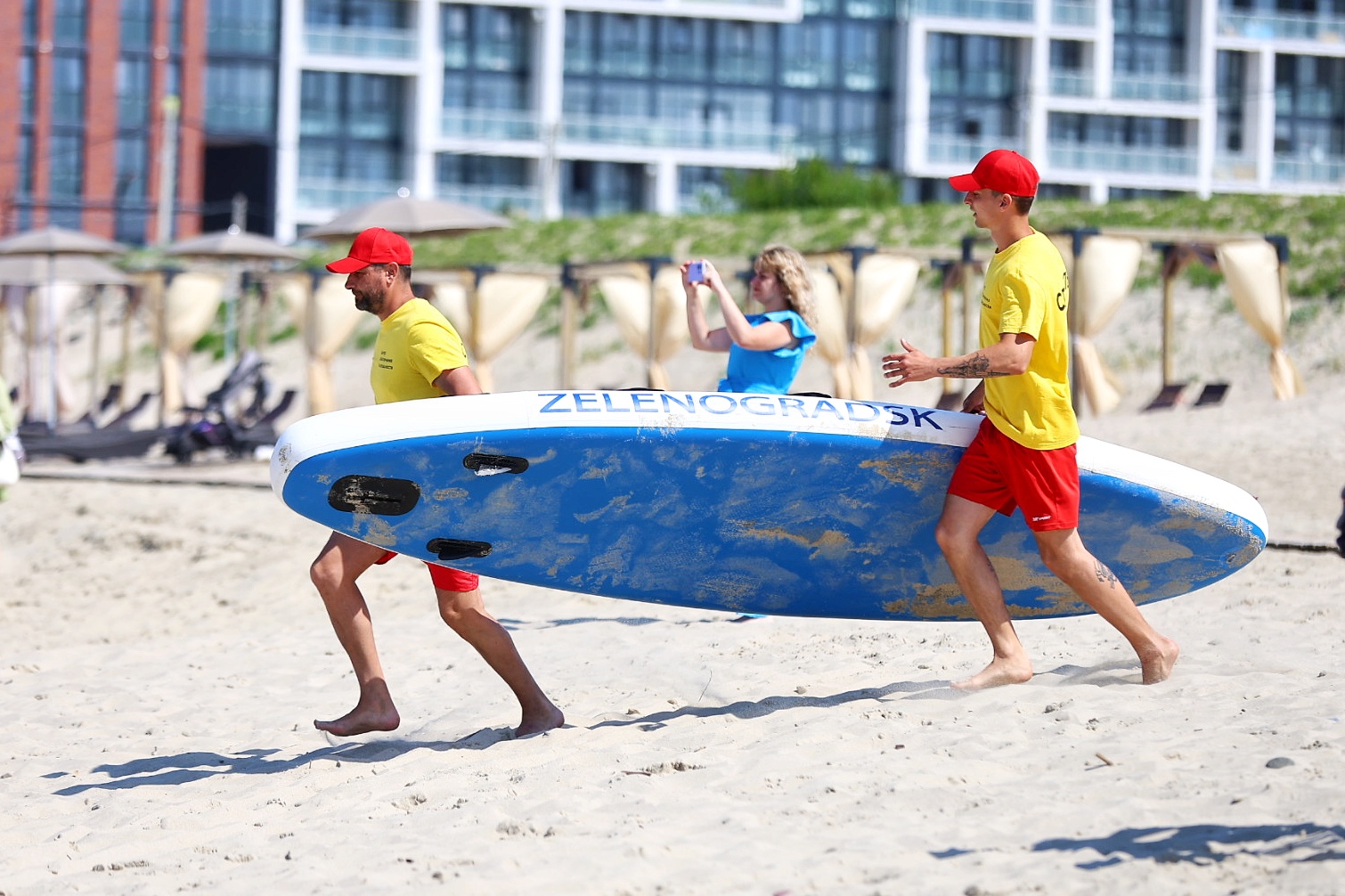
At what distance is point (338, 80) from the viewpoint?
144ft

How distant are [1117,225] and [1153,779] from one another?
23.8 metres

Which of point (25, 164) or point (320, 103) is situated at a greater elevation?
point (320, 103)

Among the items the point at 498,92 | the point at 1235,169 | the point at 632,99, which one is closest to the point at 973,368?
the point at 632,99

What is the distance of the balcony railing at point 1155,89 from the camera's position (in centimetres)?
4569

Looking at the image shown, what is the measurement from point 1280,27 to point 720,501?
156 feet

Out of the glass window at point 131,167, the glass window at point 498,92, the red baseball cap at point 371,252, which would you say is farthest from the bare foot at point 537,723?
the glass window at point 131,167

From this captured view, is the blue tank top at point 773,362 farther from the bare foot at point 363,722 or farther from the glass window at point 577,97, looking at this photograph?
the glass window at point 577,97

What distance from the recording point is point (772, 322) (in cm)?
545

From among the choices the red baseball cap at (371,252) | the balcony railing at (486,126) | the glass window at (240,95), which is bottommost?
the red baseball cap at (371,252)

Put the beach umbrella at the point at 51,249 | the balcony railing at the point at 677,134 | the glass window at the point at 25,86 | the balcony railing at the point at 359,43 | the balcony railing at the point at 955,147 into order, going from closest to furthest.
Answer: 1. the beach umbrella at the point at 51,249
2. the balcony railing at the point at 359,43
3. the glass window at the point at 25,86
4. the balcony railing at the point at 677,134
5. the balcony railing at the point at 955,147

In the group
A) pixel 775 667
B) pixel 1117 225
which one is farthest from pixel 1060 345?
pixel 1117 225

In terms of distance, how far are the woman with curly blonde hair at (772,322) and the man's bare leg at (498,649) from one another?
A: 4.56 feet

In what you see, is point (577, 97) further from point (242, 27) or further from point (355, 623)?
point (355, 623)

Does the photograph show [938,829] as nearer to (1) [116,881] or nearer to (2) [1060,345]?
(2) [1060,345]
